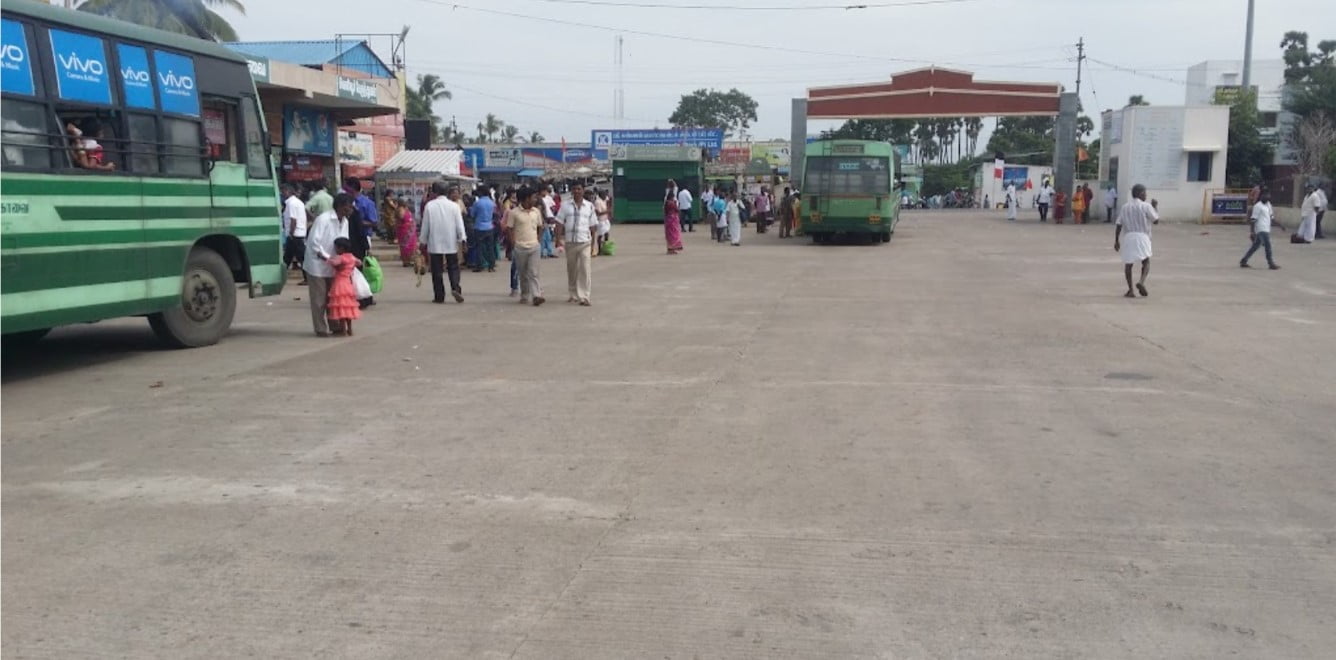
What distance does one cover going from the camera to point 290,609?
4281 mm

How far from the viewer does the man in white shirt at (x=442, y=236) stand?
47.2 feet

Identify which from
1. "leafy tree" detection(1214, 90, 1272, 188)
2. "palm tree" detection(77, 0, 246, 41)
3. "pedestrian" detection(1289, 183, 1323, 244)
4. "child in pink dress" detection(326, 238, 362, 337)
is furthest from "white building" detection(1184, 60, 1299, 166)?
"child in pink dress" detection(326, 238, 362, 337)

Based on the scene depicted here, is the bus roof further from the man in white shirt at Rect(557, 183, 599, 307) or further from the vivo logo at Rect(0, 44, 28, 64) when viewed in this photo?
the man in white shirt at Rect(557, 183, 599, 307)

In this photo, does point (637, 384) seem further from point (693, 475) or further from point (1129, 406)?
point (1129, 406)

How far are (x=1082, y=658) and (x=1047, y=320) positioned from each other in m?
9.58

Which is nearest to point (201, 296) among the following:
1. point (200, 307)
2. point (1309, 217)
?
point (200, 307)

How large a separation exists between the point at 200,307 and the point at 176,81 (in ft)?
7.35

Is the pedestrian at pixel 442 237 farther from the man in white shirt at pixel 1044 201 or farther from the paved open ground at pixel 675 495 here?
the man in white shirt at pixel 1044 201

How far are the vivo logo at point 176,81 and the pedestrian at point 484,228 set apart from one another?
28.5ft

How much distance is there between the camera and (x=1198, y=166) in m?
37.3

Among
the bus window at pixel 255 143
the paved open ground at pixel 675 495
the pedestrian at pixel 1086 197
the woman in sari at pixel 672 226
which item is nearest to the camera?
the paved open ground at pixel 675 495

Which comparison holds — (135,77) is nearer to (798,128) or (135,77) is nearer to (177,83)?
(177,83)

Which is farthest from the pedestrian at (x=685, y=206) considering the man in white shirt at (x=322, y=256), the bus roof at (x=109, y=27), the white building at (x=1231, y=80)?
the white building at (x=1231, y=80)

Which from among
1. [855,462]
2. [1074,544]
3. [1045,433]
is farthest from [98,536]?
[1045,433]
